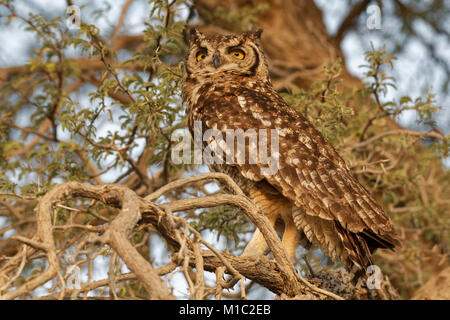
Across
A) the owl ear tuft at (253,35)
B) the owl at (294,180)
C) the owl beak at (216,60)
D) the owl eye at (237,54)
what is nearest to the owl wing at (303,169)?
the owl at (294,180)

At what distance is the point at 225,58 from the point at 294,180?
117cm

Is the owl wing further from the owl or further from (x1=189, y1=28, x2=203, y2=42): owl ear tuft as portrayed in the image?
(x1=189, y1=28, x2=203, y2=42): owl ear tuft

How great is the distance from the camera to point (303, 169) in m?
2.82

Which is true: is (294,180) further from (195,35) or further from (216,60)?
(195,35)

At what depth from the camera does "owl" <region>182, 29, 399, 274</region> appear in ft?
8.69

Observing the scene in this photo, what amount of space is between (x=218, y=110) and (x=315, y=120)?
80cm

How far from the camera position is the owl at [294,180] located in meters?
2.65

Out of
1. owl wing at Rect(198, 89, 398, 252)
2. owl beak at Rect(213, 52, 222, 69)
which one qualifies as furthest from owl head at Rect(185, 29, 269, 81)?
owl wing at Rect(198, 89, 398, 252)

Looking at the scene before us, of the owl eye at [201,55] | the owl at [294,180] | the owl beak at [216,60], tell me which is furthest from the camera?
the owl eye at [201,55]

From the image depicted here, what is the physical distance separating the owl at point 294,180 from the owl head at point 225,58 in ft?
0.16

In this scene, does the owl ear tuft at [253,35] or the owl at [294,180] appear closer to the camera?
the owl at [294,180]

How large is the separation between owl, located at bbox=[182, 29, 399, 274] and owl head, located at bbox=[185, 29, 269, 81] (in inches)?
1.9

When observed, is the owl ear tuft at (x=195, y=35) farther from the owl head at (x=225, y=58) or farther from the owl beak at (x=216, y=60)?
the owl beak at (x=216, y=60)
